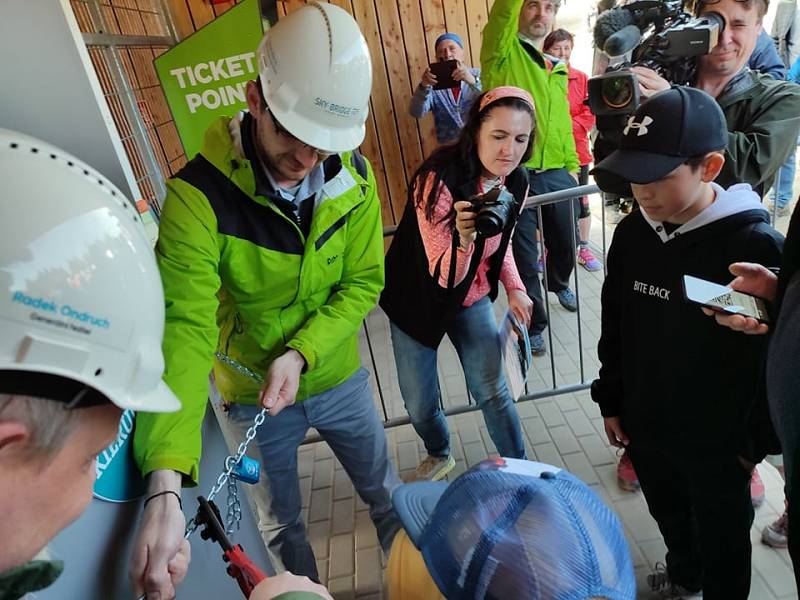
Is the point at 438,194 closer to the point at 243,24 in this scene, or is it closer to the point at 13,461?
the point at 243,24

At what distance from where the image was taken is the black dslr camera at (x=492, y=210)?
82.6 inches

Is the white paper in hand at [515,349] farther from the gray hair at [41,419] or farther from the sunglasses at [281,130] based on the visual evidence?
the gray hair at [41,419]

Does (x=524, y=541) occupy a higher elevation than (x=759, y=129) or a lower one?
lower

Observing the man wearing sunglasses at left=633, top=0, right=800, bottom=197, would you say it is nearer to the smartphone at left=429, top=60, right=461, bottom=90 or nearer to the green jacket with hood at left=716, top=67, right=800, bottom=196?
the green jacket with hood at left=716, top=67, right=800, bottom=196

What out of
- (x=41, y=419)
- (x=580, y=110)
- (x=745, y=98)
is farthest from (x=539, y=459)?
(x=580, y=110)

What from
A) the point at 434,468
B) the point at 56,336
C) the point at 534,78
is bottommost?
the point at 434,468

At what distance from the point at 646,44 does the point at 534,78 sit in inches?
66.2

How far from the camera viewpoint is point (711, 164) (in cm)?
159

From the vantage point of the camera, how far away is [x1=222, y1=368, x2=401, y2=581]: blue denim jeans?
193cm

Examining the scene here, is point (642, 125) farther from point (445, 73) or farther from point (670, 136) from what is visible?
point (445, 73)

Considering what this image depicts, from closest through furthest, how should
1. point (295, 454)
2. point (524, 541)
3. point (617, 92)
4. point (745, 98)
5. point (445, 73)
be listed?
point (524, 541), point (295, 454), point (617, 92), point (745, 98), point (445, 73)

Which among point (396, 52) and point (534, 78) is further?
point (396, 52)

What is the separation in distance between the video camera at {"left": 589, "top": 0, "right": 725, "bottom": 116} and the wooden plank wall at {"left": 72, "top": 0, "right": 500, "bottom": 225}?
3.11 metres

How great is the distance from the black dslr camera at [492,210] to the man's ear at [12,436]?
1.74 m
